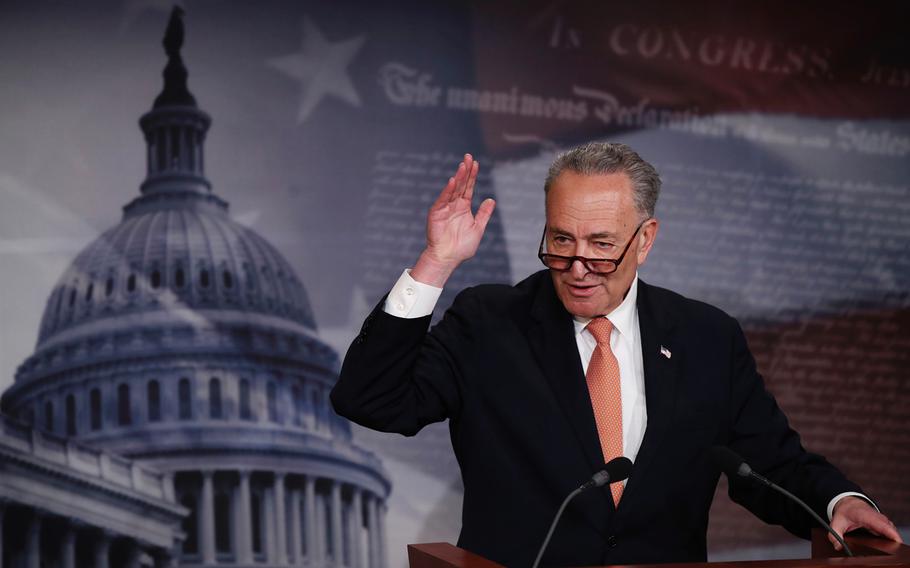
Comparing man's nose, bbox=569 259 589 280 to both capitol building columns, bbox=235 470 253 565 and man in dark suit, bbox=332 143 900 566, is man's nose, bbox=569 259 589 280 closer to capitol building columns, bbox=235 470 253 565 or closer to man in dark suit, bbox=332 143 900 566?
man in dark suit, bbox=332 143 900 566

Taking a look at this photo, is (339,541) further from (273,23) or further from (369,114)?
(273,23)

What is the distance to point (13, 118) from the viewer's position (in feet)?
15.8

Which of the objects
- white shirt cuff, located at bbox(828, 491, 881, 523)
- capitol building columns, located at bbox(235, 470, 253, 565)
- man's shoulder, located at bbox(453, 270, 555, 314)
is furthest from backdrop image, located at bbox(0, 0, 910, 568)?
white shirt cuff, located at bbox(828, 491, 881, 523)

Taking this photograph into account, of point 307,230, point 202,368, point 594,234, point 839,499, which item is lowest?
point 839,499

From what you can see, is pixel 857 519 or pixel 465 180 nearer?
pixel 857 519

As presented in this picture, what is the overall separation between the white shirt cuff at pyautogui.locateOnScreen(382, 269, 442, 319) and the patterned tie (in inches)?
13.6

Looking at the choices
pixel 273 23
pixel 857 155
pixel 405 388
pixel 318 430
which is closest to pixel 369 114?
pixel 273 23

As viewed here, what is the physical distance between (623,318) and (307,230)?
288cm

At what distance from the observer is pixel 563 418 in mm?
2178

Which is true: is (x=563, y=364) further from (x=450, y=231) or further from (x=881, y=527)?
(x=881, y=527)

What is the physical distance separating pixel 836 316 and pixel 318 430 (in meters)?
2.51

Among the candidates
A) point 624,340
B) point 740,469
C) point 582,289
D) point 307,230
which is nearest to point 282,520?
point 307,230

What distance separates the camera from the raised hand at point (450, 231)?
7.07 feet

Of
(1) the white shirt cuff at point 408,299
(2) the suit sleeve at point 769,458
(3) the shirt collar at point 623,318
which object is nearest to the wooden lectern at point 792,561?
(2) the suit sleeve at point 769,458
